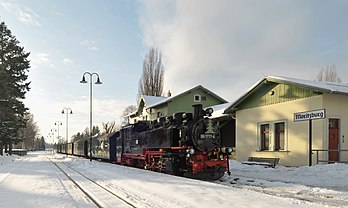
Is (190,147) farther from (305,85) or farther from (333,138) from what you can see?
(333,138)

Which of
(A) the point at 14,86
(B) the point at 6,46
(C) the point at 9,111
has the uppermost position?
(B) the point at 6,46

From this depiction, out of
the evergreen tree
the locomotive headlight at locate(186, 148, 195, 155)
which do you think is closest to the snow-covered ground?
the locomotive headlight at locate(186, 148, 195, 155)

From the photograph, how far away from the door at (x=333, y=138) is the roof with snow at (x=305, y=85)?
5.71 feet

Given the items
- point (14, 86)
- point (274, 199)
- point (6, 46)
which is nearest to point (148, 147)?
point (274, 199)

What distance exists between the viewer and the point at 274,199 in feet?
28.5

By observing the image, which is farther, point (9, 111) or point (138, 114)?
point (138, 114)

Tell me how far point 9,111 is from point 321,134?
27543mm

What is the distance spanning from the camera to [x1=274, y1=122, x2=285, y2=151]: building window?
2085 centimetres

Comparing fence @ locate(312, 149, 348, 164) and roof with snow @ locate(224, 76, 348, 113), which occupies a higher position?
roof with snow @ locate(224, 76, 348, 113)

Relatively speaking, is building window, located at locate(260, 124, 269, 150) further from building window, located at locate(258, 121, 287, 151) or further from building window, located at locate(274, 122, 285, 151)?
building window, located at locate(274, 122, 285, 151)

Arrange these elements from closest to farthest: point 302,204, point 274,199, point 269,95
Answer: point 302,204, point 274,199, point 269,95

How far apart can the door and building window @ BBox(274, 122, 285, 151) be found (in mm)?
→ 3039

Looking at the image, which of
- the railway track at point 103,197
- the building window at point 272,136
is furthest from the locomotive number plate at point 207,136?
the building window at point 272,136

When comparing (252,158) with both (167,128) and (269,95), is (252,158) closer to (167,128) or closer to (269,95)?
(269,95)
